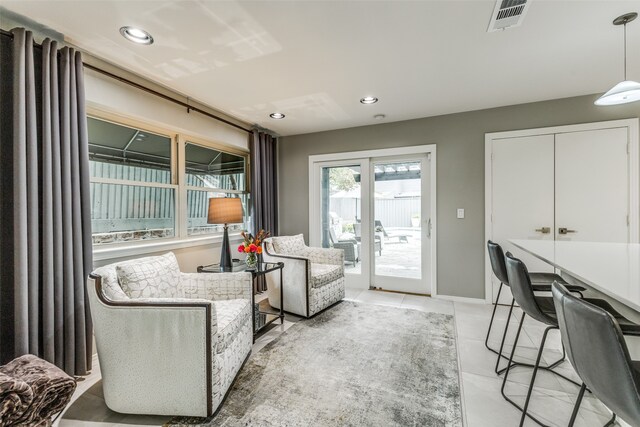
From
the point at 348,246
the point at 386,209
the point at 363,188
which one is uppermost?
the point at 363,188

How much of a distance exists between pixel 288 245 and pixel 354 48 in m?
2.30

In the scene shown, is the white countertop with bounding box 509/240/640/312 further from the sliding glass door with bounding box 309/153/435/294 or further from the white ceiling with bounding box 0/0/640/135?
the sliding glass door with bounding box 309/153/435/294

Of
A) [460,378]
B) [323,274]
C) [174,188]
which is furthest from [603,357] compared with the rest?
[174,188]

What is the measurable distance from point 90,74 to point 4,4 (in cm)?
58

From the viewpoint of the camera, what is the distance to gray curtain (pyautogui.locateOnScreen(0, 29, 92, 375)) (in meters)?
1.74

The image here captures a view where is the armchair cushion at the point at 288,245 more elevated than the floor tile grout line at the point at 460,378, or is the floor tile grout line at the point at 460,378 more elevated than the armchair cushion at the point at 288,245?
the armchair cushion at the point at 288,245

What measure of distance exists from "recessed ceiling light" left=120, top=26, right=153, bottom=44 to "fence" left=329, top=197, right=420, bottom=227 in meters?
3.00

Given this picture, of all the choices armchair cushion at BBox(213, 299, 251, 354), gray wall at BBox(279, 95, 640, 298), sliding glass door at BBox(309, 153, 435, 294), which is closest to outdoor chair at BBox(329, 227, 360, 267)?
sliding glass door at BBox(309, 153, 435, 294)

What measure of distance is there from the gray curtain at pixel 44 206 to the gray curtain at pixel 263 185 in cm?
208

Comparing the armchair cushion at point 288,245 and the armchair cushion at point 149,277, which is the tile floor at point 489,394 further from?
the armchair cushion at point 288,245

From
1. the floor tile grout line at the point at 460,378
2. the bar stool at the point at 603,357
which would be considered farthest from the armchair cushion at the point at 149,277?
the bar stool at the point at 603,357

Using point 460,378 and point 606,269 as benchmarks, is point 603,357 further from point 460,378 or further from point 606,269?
point 460,378

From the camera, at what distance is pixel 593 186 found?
3074mm

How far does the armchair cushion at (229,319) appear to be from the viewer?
1.72 m
